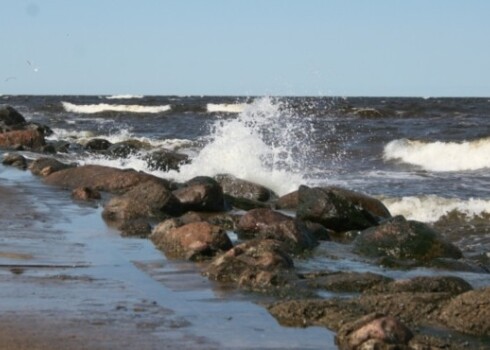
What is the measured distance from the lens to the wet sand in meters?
4.44

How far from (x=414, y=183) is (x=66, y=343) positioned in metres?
13.2

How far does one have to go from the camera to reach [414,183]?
54.9 feet

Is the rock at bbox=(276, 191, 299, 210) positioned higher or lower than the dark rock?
lower

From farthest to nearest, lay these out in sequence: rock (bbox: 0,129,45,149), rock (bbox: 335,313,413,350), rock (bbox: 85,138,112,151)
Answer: rock (bbox: 85,138,112,151)
rock (bbox: 0,129,45,149)
rock (bbox: 335,313,413,350)

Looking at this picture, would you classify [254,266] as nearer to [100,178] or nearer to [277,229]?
[277,229]

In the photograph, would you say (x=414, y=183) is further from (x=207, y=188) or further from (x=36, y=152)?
(x=36, y=152)

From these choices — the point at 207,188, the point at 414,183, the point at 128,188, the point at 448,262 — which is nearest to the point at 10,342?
the point at 448,262

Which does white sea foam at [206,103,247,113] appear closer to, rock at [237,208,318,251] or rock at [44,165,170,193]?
rock at [44,165,170,193]

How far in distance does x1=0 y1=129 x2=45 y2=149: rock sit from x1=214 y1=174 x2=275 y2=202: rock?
428 inches

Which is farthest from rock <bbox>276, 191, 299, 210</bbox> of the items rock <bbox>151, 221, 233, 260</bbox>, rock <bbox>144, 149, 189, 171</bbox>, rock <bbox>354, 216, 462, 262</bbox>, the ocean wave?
the ocean wave

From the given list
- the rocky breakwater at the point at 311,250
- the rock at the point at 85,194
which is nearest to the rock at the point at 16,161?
the rocky breakwater at the point at 311,250

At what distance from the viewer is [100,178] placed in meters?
12.6

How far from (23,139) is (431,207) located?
44.9 ft

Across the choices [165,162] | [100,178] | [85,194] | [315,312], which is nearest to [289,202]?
[85,194]
